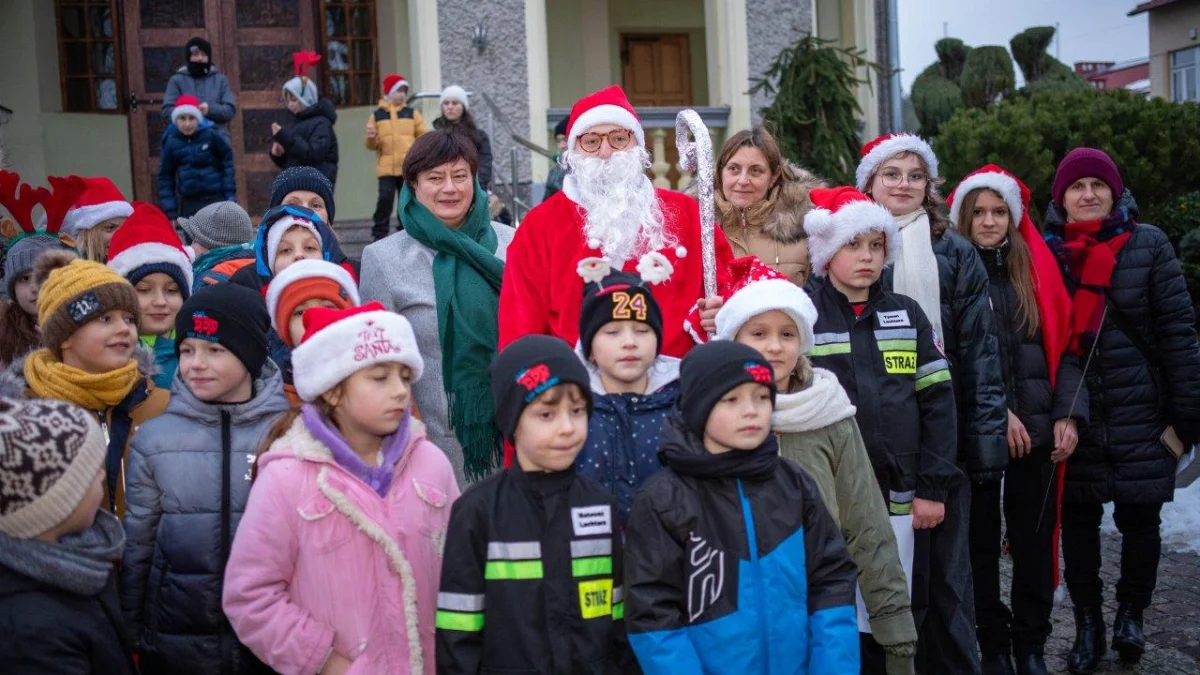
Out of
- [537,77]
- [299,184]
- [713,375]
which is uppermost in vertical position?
[537,77]

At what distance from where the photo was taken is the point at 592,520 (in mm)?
3074

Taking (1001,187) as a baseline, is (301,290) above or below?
below

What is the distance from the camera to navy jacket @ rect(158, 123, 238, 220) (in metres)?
9.74

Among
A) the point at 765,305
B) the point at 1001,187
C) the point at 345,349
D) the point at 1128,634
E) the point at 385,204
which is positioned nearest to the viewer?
A: the point at 345,349

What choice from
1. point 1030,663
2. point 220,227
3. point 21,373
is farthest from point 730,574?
point 220,227

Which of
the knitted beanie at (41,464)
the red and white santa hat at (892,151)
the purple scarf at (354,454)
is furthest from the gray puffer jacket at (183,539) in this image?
the red and white santa hat at (892,151)

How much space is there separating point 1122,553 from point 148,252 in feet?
14.2

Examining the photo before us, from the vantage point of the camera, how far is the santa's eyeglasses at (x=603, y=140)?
14.3ft

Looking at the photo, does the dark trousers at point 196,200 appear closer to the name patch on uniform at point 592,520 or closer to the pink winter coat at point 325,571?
the pink winter coat at point 325,571

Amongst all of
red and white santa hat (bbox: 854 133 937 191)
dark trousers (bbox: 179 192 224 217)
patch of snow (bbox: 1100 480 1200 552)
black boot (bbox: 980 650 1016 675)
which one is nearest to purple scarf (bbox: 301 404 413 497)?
red and white santa hat (bbox: 854 133 937 191)

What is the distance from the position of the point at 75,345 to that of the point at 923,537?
303cm

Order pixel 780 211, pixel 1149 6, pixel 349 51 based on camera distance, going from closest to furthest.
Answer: pixel 780 211, pixel 349 51, pixel 1149 6

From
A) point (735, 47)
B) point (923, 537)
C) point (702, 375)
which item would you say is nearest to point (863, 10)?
point (735, 47)

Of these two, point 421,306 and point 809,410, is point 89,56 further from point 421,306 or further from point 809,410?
point 809,410
